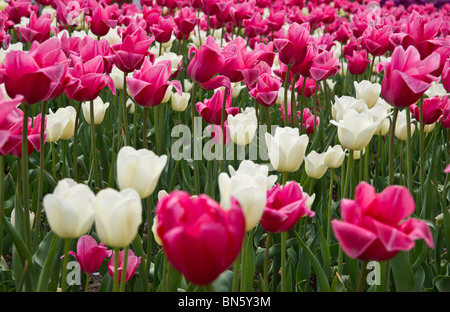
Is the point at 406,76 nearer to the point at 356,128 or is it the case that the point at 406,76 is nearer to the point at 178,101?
the point at 356,128

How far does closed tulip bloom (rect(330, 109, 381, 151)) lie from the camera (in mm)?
1576

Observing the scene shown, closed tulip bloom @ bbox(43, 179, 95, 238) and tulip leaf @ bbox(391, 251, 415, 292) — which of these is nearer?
closed tulip bloom @ bbox(43, 179, 95, 238)

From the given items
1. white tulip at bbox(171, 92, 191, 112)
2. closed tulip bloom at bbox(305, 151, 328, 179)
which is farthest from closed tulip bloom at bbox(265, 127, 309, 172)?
white tulip at bbox(171, 92, 191, 112)

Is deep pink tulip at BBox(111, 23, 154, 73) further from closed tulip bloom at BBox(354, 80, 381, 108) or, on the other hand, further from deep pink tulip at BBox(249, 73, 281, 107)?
closed tulip bloom at BBox(354, 80, 381, 108)

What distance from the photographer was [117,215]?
0.96 m

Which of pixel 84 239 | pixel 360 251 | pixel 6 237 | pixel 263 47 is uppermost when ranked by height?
pixel 263 47

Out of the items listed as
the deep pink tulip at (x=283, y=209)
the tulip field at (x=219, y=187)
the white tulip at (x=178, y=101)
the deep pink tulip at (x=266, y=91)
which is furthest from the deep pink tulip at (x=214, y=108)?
the deep pink tulip at (x=283, y=209)

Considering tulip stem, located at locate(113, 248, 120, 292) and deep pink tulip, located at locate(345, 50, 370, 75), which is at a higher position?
deep pink tulip, located at locate(345, 50, 370, 75)

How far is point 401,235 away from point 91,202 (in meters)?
0.52

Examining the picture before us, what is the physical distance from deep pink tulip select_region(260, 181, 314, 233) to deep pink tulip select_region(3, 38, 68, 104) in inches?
21.7

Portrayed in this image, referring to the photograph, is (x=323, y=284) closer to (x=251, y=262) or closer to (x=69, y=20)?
(x=251, y=262)

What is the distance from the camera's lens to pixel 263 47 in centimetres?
244

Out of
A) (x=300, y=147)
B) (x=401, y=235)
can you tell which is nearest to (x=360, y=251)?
(x=401, y=235)

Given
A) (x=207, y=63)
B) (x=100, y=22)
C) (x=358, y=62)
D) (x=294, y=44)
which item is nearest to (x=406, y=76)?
(x=207, y=63)
